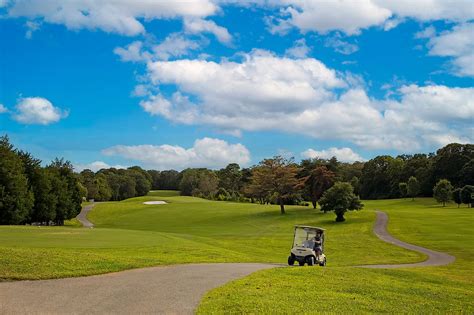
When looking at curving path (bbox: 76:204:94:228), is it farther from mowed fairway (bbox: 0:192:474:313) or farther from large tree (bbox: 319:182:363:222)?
large tree (bbox: 319:182:363:222)

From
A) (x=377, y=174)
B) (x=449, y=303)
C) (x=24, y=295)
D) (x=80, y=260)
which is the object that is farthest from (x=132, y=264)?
(x=377, y=174)

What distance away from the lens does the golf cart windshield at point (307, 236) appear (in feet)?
84.7

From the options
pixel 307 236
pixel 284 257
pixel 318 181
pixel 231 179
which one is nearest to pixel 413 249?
pixel 284 257

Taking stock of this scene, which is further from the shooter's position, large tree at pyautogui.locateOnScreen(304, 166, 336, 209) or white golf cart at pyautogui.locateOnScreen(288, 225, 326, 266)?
large tree at pyautogui.locateOnScreen(304, 166, 336, 209)

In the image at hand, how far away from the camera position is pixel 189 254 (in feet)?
94.6

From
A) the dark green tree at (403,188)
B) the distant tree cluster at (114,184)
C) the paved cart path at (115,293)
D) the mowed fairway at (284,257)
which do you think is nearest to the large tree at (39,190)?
the mowed fairway at (284,257)

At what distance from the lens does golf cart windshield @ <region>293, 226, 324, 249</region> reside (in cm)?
2581

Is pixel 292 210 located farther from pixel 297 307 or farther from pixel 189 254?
pixel 297 307

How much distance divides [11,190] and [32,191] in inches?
222

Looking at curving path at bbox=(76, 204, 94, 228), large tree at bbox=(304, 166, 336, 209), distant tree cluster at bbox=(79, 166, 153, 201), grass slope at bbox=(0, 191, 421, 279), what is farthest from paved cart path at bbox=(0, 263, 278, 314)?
distant tree cluster at bbox=(79, 166, 153, 201)

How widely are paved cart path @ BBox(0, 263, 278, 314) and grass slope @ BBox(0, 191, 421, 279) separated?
1.53 metres

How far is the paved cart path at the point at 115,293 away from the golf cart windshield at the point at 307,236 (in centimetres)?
778

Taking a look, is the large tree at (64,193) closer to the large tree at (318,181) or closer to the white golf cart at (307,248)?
the large tree at (318,181)

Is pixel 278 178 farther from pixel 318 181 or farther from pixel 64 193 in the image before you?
pixel 64 193
